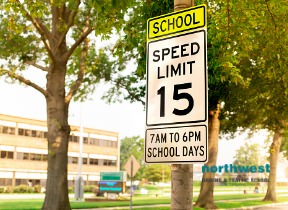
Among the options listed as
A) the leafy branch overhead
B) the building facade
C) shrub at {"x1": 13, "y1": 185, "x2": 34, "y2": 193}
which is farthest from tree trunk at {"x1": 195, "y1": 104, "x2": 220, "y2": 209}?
shrub at {"x1": 13, "y1": 185, "x2": 34, "y2": 193}

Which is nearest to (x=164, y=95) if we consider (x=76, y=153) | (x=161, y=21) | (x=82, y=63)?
(x=161, y=21)

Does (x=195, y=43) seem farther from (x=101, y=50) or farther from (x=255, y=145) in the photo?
(x=255, y=145)

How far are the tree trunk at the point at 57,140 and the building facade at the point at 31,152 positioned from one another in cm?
4337

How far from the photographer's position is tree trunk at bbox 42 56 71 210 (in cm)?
1952

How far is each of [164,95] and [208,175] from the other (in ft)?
84.0

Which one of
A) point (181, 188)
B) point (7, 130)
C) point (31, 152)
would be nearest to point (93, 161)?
point (31, 152)

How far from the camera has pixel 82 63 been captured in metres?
22.6

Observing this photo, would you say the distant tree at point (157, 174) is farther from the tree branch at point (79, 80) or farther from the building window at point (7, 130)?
the tree branch at point (79, 80)

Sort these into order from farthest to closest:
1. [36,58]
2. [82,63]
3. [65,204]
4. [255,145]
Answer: [255,145], [36,58], [82,63], [65,204]

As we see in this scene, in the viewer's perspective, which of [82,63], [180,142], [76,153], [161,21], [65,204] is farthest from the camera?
[76,153]

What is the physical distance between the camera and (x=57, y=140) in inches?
779

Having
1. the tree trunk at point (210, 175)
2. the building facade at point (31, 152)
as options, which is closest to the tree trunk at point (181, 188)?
the tree trunk at point (210, 175)

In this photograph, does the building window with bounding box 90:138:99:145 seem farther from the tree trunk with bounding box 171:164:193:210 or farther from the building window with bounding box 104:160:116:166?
the tree trunk with bounding box 171:164:193:210

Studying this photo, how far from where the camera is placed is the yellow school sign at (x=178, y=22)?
4473 mm
